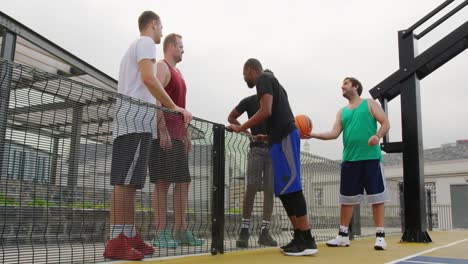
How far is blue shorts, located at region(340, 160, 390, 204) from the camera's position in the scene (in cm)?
515

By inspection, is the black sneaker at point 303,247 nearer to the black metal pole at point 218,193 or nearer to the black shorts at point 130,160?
the black metal pole at point 218,193

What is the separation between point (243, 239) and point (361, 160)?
5.47 feet

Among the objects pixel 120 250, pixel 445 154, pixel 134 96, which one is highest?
pixel 445 154

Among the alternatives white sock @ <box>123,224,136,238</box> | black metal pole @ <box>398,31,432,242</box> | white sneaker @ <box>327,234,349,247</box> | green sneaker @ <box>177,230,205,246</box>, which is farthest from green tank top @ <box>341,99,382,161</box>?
white sock @ <box>123,224,136,238</box>

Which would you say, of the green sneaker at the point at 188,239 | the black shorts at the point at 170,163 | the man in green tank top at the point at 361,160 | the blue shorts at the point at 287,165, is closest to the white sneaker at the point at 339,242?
the man in green tank top at the point at 361,160

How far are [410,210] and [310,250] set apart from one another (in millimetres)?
2997

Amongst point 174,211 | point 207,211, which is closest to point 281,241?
point 207,211

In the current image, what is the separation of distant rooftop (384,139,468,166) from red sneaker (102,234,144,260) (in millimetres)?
35128

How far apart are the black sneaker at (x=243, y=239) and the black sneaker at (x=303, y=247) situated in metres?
0.74

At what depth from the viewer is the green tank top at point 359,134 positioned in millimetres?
5223

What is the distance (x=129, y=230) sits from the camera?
3451mm

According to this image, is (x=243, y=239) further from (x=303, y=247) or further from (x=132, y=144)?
(x=132, y=144)

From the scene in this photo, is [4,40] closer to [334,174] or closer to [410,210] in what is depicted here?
[334,174]

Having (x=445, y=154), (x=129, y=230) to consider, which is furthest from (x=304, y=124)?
(x=445, y=154)
